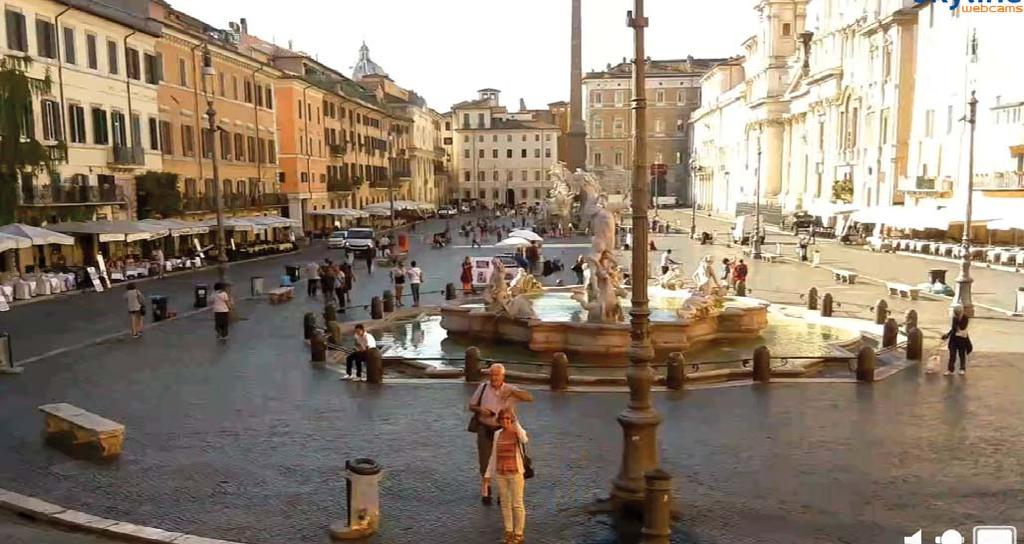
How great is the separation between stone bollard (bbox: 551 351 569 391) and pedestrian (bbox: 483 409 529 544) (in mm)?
6425

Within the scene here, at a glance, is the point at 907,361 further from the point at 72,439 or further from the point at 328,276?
the point at 328,276

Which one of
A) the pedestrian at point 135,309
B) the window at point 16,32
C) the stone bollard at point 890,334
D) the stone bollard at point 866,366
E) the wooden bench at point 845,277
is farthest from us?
the wooden bench at point 845,277

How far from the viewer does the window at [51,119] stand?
32.0m

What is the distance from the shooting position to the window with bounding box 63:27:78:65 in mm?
33531

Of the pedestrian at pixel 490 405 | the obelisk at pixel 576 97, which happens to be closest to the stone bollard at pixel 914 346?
the obelisk at pixel 576 97

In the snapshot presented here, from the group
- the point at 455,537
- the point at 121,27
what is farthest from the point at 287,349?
the point at 121,27

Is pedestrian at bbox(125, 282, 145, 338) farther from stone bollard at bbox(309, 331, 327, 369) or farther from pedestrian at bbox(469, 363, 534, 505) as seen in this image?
pedestrian at bbox(469, 363, 534, 505)

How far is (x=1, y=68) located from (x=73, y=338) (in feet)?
41.0

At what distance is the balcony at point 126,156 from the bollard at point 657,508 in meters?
34.8

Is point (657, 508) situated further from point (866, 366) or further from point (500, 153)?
point (500, 153)

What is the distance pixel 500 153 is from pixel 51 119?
311 ft

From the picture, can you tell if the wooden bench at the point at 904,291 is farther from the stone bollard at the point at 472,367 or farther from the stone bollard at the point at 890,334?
the stone bollard at the point at 472,367

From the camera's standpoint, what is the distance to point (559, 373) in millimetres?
14500

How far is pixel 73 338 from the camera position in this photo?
20.4 metres
